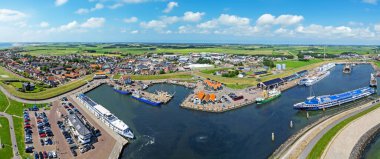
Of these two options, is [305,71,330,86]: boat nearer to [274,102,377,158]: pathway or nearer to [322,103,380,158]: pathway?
[274,102,377,158]: pathway

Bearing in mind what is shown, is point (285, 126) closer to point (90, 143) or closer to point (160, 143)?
point (160, 143)

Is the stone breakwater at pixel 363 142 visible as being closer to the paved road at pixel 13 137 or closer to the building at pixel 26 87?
the paved road at pixel 13 137

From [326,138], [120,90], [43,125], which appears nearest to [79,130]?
[43,125]

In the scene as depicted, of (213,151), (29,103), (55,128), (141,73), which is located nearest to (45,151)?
(55,128)

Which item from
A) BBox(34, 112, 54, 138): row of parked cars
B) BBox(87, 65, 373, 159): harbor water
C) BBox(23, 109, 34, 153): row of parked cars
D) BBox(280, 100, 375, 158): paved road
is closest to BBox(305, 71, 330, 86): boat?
BBox(87, 65, 373, 159): harbor water

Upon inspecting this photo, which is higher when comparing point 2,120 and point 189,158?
point 2,120

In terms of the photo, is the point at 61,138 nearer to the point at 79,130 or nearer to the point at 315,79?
the point at 79,130

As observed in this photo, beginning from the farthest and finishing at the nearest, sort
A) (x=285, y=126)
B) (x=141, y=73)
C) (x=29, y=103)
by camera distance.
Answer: (x=141, y=73)
(x=29, y=103)
(x=285, y=126)

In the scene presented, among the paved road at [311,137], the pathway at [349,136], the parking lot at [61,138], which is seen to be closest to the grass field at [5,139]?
the parking lot at [61,138]

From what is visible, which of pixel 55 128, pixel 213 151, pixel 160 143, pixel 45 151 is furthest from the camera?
pixel 55 128
